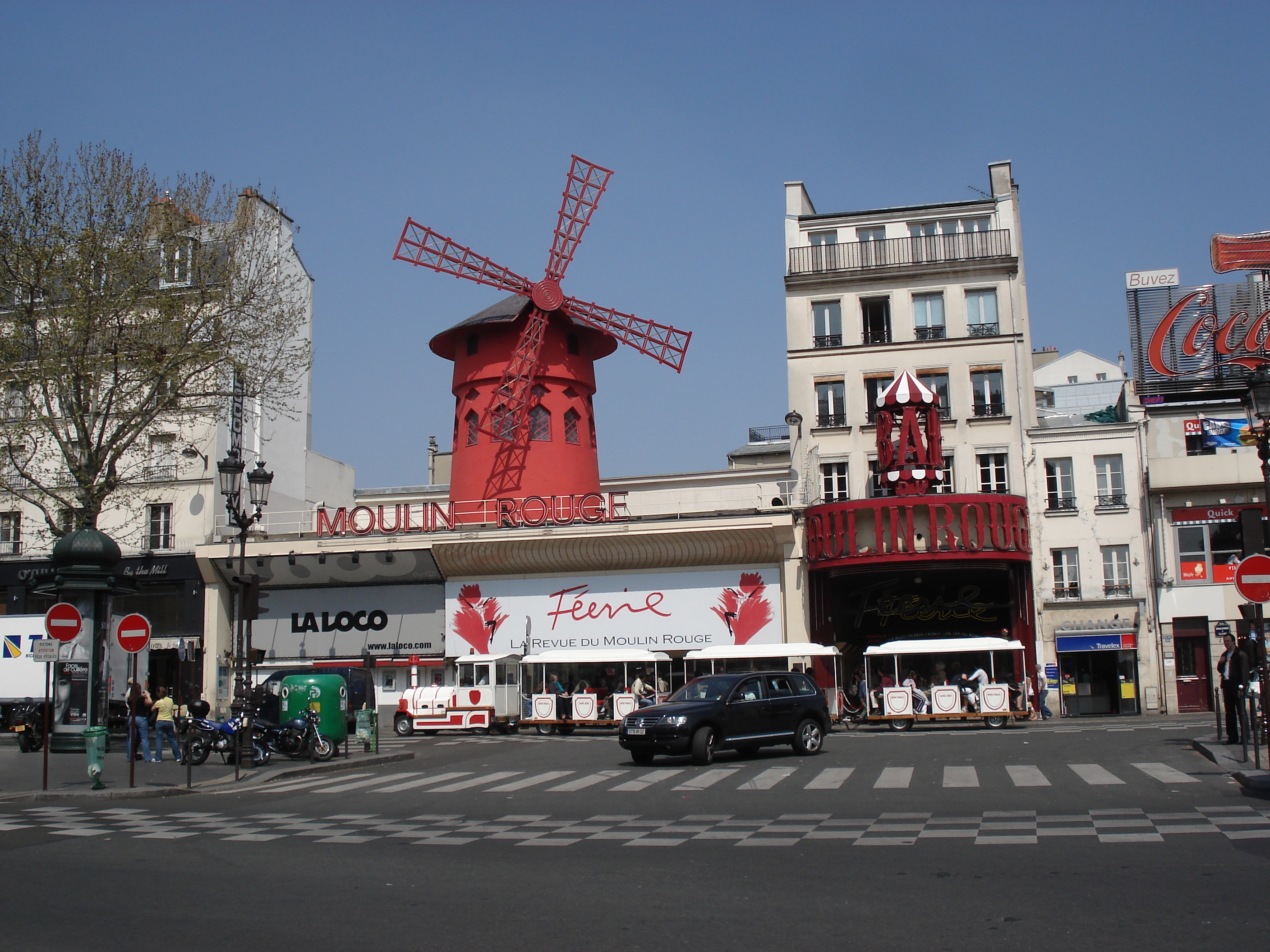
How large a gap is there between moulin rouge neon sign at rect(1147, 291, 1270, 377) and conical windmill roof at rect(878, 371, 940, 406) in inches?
283

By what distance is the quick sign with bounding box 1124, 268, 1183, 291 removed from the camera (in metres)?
31.6

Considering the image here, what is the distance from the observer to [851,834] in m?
9.14

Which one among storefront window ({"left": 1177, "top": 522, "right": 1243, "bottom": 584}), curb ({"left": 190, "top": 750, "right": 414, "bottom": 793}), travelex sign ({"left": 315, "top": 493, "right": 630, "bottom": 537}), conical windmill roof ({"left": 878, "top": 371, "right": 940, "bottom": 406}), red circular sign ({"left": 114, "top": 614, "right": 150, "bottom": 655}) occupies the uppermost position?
conical windmill roof ({"left": 878, "top": 371, "right": 940, "bottom": 406})

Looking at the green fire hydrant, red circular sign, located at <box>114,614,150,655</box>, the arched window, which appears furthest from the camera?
the arched window

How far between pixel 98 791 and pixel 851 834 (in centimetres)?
883

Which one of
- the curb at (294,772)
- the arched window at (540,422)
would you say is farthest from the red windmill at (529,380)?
the curb at (294,772)

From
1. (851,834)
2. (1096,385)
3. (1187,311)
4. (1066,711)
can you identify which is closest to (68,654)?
(851,834)

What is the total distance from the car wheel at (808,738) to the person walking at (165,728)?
359 inches

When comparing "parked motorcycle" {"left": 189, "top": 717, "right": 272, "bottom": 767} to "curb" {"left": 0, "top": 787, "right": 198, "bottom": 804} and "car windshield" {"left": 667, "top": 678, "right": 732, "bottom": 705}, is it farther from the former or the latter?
"car windshield" {"left": 667, "top": 678, "right": 732, "bottom": 705}

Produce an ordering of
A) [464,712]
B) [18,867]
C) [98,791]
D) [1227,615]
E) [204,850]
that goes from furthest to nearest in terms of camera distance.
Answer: [1227,615]
[464,712]
[98,791]
[204,850]
[18,867]

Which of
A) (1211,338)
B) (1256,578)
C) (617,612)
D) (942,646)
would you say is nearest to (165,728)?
(617,612)

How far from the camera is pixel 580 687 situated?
26.7 metres

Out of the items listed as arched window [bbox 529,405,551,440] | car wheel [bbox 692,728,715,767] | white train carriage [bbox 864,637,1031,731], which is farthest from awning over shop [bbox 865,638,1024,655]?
arched window [bbox 529,405,551,440]

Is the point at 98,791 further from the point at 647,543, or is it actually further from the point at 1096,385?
the point at 1096,385
